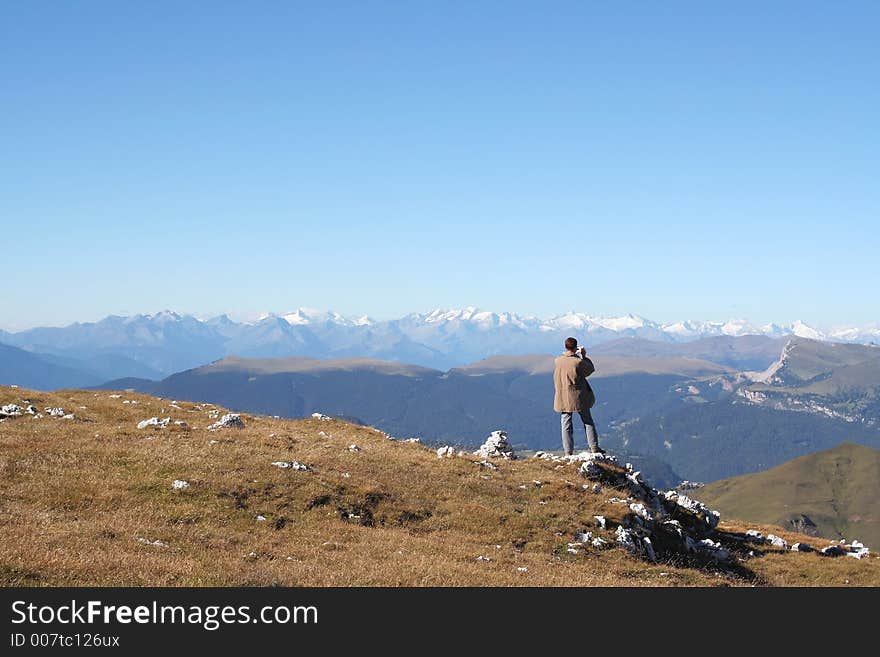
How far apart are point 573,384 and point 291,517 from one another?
14.7 m

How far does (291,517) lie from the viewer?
2353 cm

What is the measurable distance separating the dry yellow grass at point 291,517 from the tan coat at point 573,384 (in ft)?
11.6

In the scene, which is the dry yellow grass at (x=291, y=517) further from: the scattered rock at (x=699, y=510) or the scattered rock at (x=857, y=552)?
the scattered rock at (x=699, y=510)

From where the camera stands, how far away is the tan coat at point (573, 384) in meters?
31.5

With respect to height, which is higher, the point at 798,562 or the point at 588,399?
the point at 588,399

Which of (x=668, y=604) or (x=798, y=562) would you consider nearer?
(x=668, y=604)

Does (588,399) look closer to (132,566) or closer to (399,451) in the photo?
(399,451)

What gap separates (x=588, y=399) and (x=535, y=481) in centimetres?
478

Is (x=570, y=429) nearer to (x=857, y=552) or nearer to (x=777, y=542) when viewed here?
(x=777, y=542)

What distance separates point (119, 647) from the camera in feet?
39.7

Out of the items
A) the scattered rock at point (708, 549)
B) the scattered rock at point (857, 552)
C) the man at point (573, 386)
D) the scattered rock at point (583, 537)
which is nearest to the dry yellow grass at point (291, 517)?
the scattered rock at point (583, 537)

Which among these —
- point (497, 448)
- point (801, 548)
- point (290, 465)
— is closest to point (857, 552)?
point (801, 548)

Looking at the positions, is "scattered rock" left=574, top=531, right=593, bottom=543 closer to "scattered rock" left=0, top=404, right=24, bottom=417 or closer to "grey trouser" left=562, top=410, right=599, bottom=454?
"grey trouser" left=562, top=410, right=599, bottom=454

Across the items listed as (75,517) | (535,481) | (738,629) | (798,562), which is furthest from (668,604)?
(798,562)
